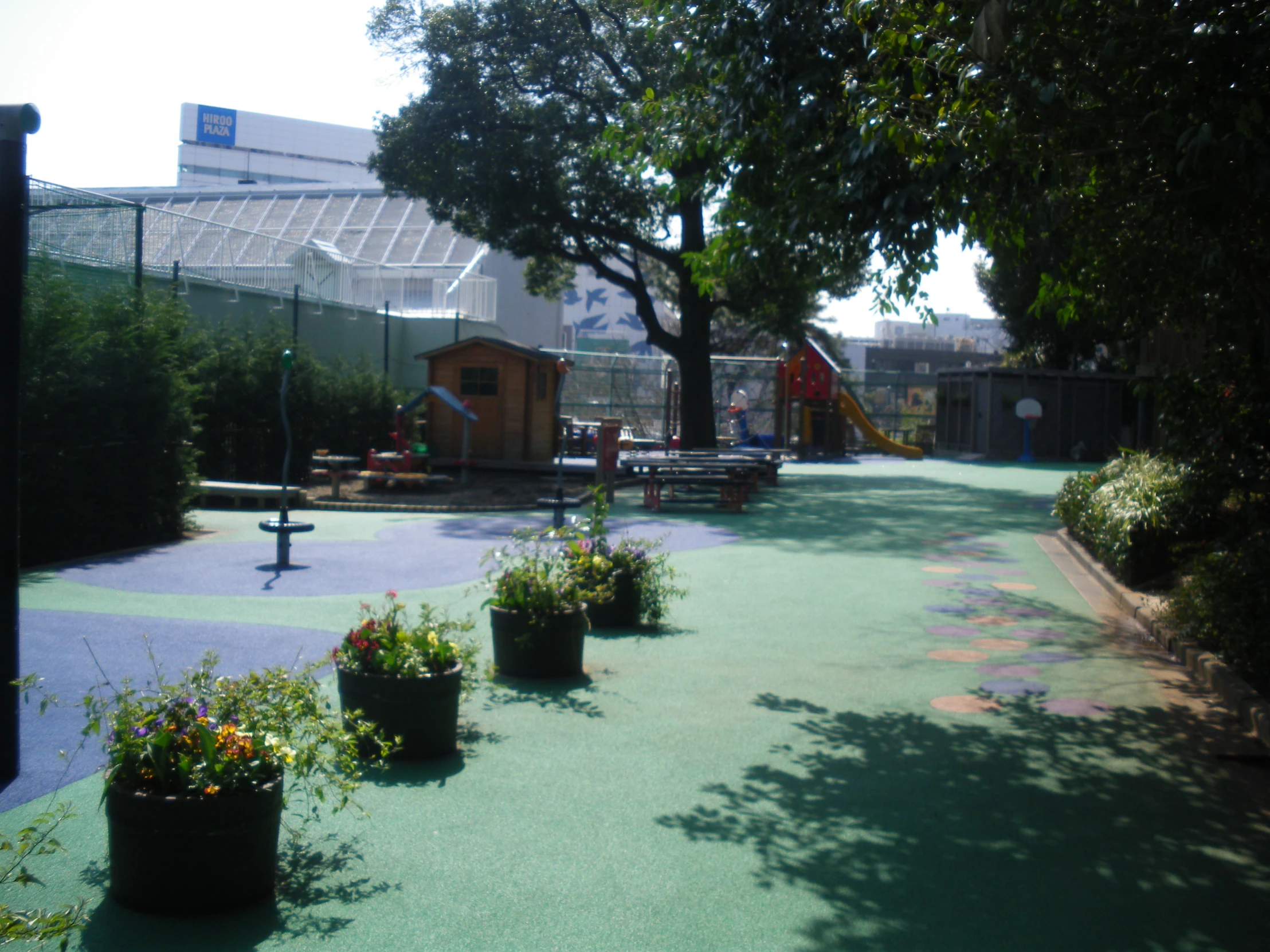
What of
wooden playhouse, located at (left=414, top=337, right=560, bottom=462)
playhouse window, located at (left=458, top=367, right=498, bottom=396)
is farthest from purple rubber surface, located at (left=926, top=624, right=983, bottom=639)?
playhouse window, located at (left=458, top=367, right=498, bottom=396)

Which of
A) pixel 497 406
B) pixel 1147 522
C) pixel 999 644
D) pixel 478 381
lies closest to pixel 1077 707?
pixel 999 644

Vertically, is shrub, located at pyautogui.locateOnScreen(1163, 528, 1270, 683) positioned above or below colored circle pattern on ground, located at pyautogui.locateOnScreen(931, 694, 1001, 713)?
above

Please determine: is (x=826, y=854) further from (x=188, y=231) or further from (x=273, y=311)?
(x=188, y=231)

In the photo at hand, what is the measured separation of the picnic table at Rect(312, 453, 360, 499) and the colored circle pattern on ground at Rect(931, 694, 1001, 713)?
41.0ft

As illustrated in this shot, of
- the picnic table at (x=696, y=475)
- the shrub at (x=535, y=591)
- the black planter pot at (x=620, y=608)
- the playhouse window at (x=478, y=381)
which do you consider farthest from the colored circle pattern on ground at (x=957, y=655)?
the playhouse window at (x=478, y=381)

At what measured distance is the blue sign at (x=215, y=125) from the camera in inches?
3152

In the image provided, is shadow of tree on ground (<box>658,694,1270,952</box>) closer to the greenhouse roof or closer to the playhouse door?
the playhouse door

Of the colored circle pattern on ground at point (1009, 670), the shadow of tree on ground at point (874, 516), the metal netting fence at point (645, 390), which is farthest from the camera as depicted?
the metal netting fence at point (645, 390)

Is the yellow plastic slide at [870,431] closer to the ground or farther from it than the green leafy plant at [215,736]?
farther from it

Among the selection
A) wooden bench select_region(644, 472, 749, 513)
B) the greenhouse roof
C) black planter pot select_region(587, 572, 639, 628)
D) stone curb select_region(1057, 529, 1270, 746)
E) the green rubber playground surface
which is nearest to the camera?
the green rubber playground surface

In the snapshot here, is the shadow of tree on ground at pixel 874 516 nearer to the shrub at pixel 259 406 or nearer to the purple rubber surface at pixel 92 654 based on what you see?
the shrub at pixel 259 406

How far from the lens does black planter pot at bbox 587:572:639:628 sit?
8375 mm

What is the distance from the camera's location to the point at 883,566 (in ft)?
39.7

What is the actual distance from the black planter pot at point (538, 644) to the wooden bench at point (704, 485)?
1060 cm
